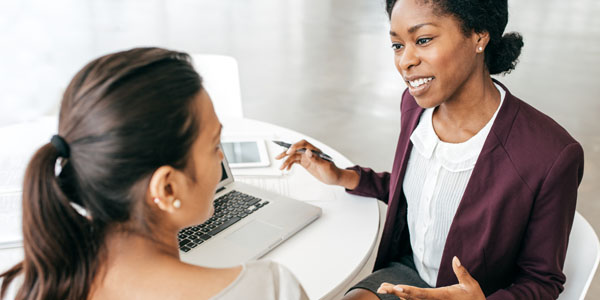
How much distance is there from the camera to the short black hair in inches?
50.1

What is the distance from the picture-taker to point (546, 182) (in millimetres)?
1232

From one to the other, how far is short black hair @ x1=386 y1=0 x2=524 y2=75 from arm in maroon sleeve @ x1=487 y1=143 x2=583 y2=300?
31 centimetres

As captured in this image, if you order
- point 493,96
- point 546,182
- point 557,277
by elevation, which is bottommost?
point 557,277

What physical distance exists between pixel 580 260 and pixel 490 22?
627 mm

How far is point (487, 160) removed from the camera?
4.34 ft

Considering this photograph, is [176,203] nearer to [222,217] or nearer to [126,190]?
[126,190]

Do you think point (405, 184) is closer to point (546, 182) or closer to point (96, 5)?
point (546, 182)

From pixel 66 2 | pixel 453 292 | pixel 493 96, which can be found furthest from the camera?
pixel 66 2

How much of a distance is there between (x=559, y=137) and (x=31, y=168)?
1143 mm

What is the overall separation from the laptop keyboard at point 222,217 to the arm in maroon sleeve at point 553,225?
0.67 meters

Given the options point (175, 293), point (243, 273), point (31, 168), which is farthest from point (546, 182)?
point (31, 168)

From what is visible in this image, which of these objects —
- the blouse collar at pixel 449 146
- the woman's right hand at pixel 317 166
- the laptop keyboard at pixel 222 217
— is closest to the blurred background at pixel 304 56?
the blouse collar at pixel 449 146

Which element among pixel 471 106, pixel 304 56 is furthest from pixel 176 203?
pixel 304 56

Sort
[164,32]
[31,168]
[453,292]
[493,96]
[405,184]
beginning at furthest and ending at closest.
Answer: [164,32] < [405,184] < [493,96] < [453,292] < [31,168]
